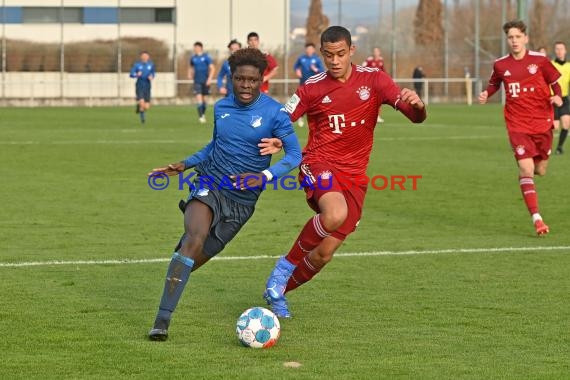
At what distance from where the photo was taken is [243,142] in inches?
301

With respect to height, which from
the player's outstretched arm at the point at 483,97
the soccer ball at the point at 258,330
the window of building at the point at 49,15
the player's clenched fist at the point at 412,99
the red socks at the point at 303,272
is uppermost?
the window of building at the point at 49,15

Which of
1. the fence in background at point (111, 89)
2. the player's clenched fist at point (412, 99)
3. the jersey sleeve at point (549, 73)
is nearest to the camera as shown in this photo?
the player's clenched fist at point (412, 99)

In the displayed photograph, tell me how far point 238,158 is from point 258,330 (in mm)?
1243

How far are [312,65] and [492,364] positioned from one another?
91.5 feet

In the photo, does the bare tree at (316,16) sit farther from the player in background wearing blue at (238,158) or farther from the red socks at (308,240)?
the player in background wearing blue at (238,158)

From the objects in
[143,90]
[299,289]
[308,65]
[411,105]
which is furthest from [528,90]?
[143,90]

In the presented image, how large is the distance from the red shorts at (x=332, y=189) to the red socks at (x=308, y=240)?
11cm

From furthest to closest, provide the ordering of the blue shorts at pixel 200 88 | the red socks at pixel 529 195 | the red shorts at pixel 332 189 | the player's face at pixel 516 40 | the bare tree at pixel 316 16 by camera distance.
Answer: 1. the bare tree at pixel 316 16
2. the blue shorts at pixel 200 88
3. the player's face at pixel 516 40
4. the red socks at pixel 529 195
5. the red shorts at pixel 332 189

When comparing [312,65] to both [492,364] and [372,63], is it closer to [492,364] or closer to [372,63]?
[372,63]

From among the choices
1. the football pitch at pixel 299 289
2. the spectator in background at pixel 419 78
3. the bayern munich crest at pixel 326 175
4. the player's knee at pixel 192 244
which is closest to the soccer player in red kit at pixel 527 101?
the football pitch at pixel 299 289

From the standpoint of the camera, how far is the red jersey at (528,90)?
13.2 metres

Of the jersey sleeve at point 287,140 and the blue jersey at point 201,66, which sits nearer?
the jersey sleeve at point 287,140

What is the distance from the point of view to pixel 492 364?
6.54 m

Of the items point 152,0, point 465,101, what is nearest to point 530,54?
point 465,101
